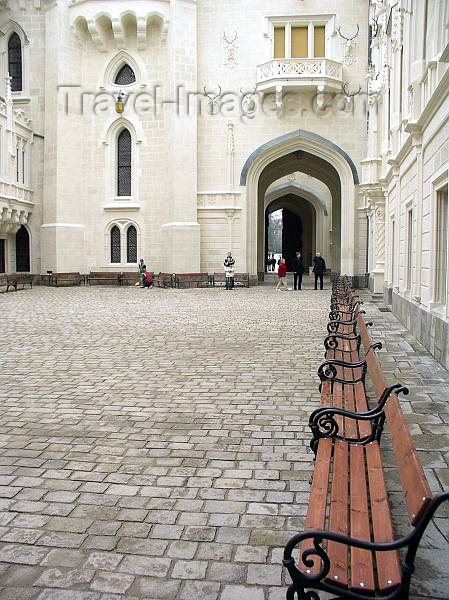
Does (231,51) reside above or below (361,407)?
above

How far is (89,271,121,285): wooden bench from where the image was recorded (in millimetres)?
28531

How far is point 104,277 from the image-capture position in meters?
28.6

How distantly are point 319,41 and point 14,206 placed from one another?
49.7ft

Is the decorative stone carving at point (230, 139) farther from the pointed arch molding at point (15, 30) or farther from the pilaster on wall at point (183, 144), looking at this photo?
the pointed arch molding at point (15, 30)

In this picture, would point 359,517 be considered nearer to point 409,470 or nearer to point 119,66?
point 409,470

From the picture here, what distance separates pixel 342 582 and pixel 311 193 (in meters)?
38.9

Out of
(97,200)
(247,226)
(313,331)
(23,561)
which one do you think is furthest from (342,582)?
(97,200)

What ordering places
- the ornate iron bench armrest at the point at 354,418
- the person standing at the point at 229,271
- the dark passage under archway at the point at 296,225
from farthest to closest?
the dark passage under archway at the point at 296,225 → the person standing at the point at 229,271 → the ornate iron bench armrest at the point at 354,418

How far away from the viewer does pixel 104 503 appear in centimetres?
Answer: 375

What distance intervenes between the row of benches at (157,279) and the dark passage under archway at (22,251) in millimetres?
2161

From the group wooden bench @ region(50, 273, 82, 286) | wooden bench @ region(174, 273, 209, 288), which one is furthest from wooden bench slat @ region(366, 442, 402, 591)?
wooden bench @ region(50, 273, 82, 286)

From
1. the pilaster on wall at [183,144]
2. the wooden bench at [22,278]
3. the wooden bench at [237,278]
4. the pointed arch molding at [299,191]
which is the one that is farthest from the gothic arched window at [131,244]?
the pointed arch molding at [299,191]

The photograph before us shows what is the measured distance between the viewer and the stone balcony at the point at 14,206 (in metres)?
26.0

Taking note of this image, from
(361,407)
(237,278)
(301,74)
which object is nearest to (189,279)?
(237,278)
